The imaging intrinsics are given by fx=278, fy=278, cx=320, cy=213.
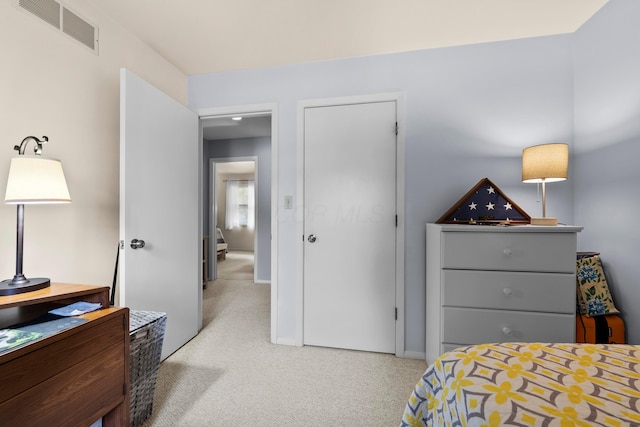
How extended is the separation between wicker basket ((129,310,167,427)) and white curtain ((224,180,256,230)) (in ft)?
20.4

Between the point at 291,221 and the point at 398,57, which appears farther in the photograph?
the point at 291,221

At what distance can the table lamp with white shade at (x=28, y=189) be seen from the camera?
115cm

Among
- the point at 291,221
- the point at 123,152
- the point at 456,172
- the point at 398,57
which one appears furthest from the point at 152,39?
the point at 456,172

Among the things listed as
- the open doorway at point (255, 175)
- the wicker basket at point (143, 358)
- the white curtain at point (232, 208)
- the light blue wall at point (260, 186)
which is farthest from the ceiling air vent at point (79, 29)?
the white curtain at point (232, 208)

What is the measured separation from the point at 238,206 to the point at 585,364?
760cm

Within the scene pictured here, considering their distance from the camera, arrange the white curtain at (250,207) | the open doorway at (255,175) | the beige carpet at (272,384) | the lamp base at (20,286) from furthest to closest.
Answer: the white curtain at (250,207), the open doorway at (255,175), the beige carpet at (272,384), the lamp base at (20,286)

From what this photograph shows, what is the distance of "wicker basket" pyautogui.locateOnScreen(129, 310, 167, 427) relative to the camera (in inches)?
53.9

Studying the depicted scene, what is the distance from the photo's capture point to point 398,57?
2.15 meters

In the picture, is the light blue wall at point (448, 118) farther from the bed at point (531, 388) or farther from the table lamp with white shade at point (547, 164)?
the bed at point (531, 388)

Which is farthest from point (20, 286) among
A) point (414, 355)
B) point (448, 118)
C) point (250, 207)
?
point (250, 207)

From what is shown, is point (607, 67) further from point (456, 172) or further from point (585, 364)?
point (585, 364)

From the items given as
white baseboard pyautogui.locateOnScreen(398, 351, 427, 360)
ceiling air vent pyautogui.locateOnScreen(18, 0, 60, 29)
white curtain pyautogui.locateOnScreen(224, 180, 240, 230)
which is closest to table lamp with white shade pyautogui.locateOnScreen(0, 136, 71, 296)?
ceiling air vent pyautogui.locateOnScreen(18, 0, 60, 29)

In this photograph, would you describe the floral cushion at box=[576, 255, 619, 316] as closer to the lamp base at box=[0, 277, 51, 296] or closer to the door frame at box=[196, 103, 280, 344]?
the door frame at box=[196, 103, 280, 344]

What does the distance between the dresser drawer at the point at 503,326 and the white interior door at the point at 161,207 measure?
1.94 metres
